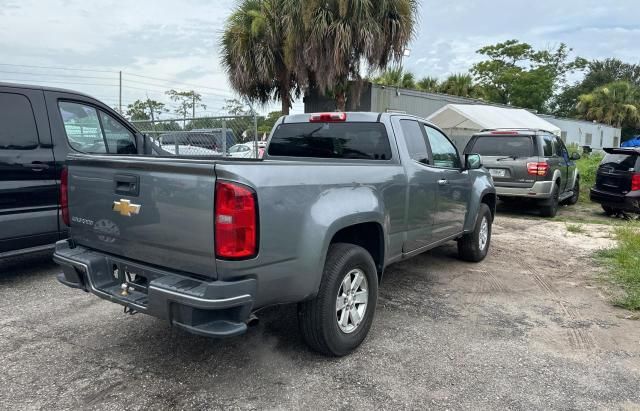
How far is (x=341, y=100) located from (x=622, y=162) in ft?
27.6

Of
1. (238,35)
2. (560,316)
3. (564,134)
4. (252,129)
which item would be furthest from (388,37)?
(564,134)

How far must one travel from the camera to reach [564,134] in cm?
3488

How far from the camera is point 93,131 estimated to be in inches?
219

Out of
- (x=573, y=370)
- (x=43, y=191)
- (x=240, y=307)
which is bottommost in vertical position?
(x=573, y=370)

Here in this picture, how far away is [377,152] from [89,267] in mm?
2590

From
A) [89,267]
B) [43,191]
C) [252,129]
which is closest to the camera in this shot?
[89,267]

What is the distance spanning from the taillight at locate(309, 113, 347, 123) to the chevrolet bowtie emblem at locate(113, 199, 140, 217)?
2.25 meters

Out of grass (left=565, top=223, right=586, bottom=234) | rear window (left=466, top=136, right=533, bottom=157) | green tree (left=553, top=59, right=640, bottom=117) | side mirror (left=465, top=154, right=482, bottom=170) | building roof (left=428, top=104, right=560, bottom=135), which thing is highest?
green tree (left=553, top=59, right=640, bottom=117)

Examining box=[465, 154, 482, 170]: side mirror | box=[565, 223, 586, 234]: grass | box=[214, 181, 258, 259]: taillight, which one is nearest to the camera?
box=[214, 181, 258, 259]: taillight

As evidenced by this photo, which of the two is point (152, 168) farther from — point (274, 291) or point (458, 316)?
point (458, 316)

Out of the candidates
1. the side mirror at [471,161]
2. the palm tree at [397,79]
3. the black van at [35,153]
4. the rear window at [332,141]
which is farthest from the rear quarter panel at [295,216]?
the palm tree at [397,79]

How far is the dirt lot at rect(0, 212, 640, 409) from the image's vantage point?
9.56ft

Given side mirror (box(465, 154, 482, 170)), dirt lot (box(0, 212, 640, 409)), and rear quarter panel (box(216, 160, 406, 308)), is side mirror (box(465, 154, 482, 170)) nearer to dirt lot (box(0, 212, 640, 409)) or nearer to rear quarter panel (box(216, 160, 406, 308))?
dirt lot (box(0, 212, 640, 409))

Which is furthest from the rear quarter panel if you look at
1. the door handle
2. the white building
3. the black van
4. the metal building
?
the white building
